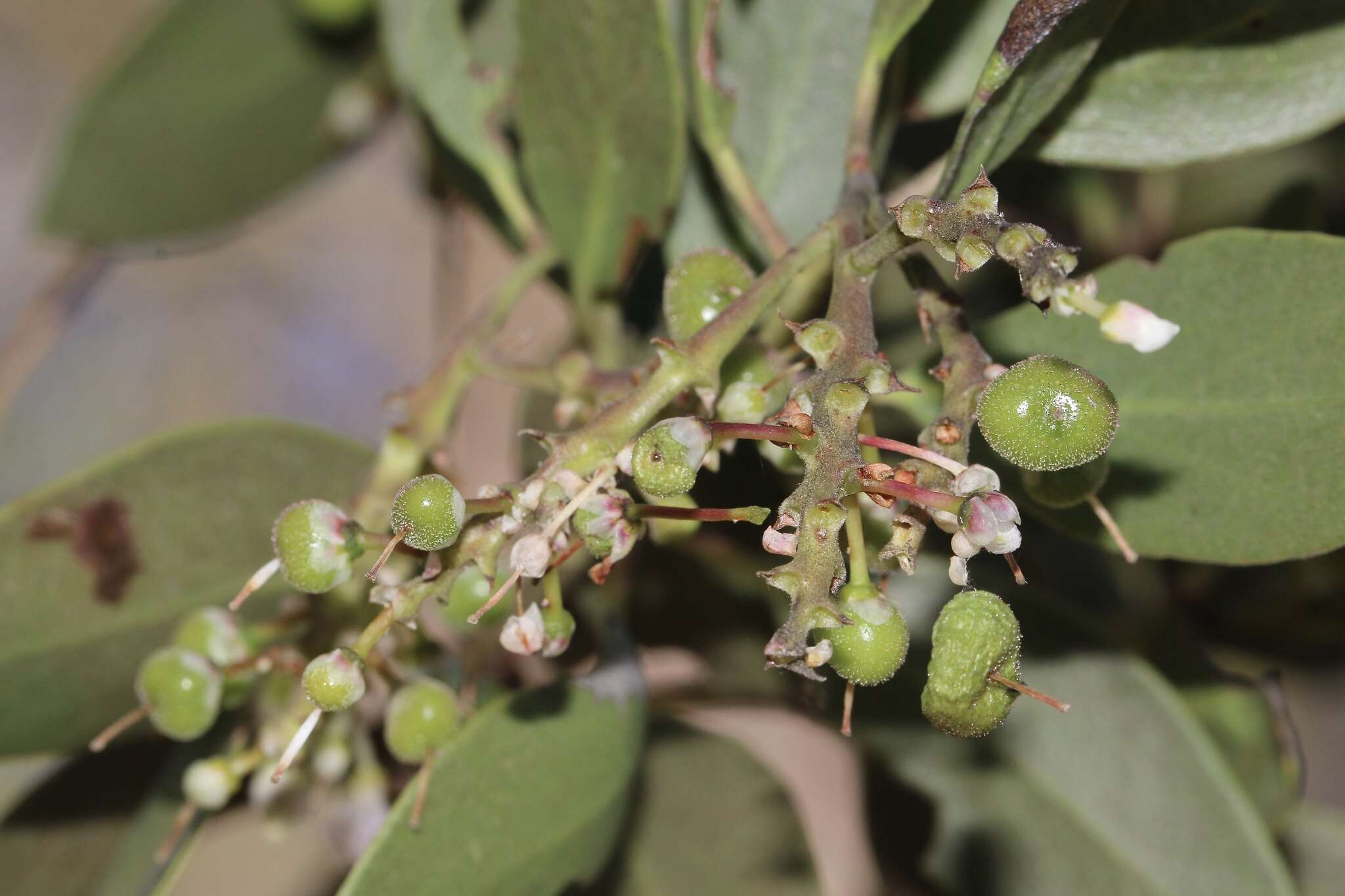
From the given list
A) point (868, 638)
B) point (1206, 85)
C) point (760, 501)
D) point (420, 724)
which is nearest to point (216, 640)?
point (420, 724)

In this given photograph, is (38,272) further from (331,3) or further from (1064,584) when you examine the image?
(1064,584)

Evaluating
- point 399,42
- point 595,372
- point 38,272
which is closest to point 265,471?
point 595,372

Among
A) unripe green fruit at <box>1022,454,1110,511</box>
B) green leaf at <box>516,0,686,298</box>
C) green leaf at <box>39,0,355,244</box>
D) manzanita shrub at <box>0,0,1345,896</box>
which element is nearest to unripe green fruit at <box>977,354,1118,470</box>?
manzanita shrub at <box>0,0,1345,896</box>

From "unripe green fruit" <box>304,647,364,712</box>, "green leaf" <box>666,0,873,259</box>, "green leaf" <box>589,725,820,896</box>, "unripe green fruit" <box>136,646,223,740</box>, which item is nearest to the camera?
"unripe green fruit" <box>304,647,364,712</box>

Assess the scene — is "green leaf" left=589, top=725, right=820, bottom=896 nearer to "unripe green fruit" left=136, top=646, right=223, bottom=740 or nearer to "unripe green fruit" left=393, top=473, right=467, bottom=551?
"unripe green fruit" left=136, top=646, right=223, bottom=740

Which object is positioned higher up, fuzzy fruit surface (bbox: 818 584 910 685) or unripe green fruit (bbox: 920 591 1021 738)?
fuzzy fruit surface (bbox: 818 584 910 685)

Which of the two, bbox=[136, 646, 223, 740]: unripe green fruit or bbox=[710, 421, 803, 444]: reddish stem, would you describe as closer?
bbox=[710, 421, 803, 444]: reddish stem
